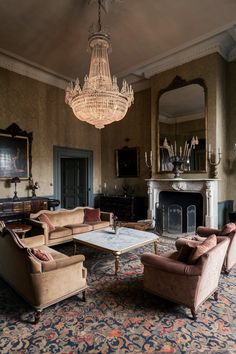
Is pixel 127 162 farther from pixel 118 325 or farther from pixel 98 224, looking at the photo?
pixel 118 325

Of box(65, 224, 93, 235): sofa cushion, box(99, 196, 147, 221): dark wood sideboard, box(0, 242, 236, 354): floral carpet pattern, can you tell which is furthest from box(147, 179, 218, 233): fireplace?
box(0, 242, 236, 354): floral carpet pattern

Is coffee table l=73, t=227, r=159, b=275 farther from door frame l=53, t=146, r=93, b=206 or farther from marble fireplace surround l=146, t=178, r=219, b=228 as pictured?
door frame l=53, t=146, r=93, b=206

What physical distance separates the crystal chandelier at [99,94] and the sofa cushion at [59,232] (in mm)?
2315

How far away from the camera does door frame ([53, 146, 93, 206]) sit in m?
7.30

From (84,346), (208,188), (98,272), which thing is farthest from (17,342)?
(208,188)

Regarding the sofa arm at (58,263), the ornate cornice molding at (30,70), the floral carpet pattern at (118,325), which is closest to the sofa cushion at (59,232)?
the floral carpet pattern at (118,325)

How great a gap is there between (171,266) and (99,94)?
112 inches

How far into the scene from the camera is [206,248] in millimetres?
2494

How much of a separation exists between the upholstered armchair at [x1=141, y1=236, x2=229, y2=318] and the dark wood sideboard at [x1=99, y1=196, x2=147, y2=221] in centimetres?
431

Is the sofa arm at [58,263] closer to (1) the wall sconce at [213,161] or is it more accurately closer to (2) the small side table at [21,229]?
(2) the small side table at [21,229]

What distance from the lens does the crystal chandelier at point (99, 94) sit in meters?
3.77

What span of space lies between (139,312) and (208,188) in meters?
3.74

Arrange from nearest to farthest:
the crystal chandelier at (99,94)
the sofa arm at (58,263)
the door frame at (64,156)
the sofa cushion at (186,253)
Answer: the sofa arm at (58,263), the sofa cushion at (186,253), the crystal chandelier at (99,94), the door frame at (64,156)

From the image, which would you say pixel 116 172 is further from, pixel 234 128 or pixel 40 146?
pixel 234 128
